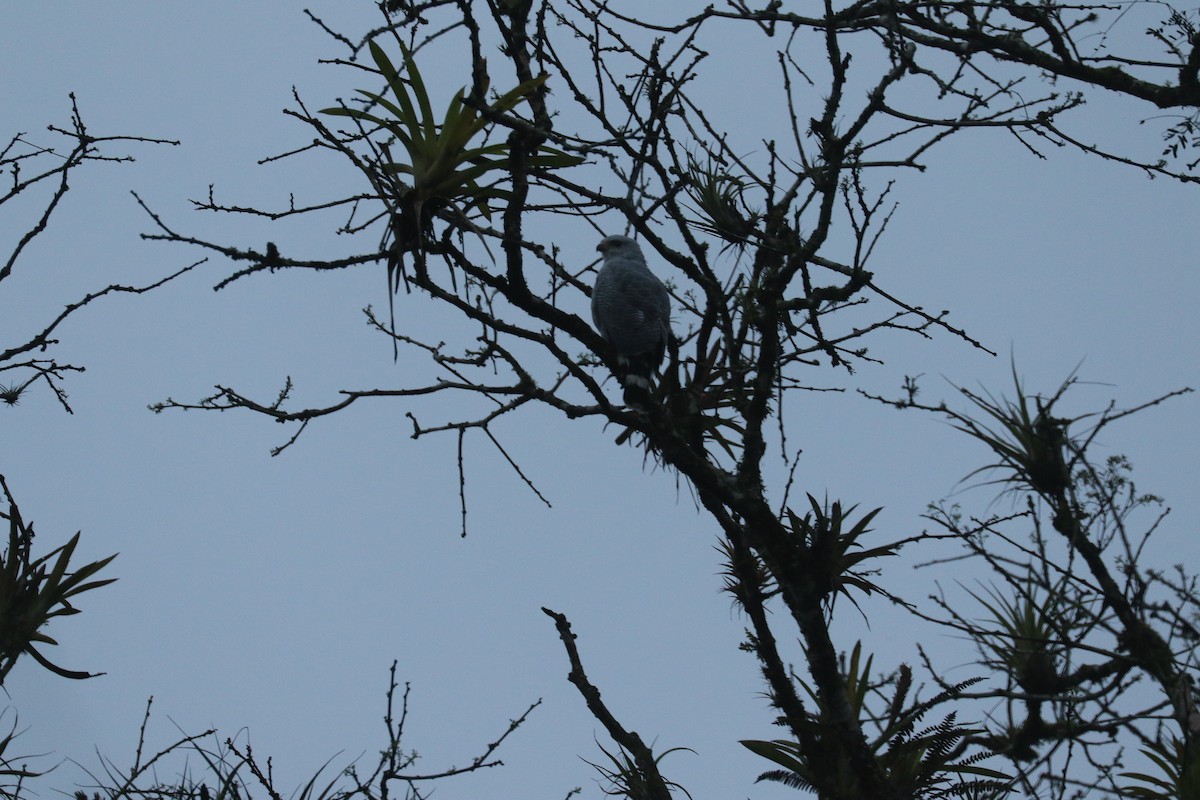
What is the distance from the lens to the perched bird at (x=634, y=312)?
6000 mm

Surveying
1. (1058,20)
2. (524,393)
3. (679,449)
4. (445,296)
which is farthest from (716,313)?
(1058,20)

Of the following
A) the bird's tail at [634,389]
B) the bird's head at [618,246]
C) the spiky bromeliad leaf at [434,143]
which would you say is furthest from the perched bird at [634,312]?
the spiky bromeliad leaf at [434,143]

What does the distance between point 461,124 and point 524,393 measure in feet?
3.09

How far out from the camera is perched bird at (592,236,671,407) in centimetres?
600

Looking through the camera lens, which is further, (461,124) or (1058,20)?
(1058,20)

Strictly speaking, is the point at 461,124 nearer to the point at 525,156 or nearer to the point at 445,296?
the point at 525,156

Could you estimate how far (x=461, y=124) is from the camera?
3268 millimetres

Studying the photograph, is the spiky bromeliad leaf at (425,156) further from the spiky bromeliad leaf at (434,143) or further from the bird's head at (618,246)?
the bird's head at (618,246)

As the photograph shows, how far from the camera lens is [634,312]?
6.05 meters

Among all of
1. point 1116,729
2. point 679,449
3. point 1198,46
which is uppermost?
point 1198,46

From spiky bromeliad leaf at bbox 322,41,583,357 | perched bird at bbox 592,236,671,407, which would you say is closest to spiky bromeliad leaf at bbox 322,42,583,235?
spiky bromeliad leaf at bbox 322,41,583,357

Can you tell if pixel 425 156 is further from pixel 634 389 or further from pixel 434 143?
pixel 634 389

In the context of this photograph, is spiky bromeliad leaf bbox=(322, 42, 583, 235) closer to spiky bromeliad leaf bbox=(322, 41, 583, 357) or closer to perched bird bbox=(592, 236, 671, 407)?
spiky bromeliad leaf bbox=(322, 41, 583, 357)

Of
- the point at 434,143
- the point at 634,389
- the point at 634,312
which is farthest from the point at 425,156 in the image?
the point at 634,312
